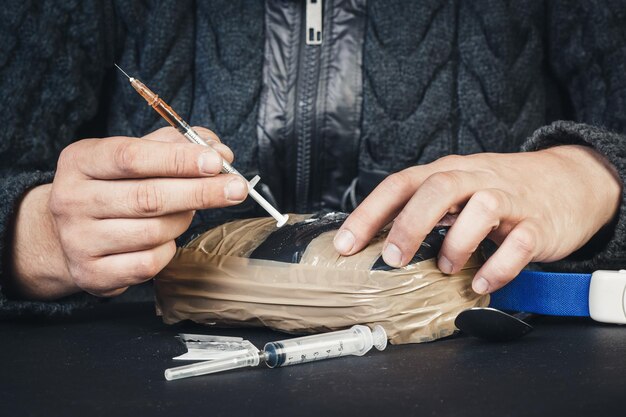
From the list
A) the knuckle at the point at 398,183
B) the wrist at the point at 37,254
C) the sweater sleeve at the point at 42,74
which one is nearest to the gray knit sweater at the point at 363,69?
the sweater sleeve at the point at 42,74

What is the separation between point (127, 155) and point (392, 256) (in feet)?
0.86

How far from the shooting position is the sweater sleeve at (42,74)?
1.09m

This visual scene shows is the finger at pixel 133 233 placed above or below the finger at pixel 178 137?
below

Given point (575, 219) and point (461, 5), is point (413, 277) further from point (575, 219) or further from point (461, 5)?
point (461, 5)

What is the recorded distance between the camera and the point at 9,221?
856 mm

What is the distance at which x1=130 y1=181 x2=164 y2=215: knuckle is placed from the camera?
0.68 m

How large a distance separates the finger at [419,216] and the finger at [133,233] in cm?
21

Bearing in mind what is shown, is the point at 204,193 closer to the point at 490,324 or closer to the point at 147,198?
the point at 147,198

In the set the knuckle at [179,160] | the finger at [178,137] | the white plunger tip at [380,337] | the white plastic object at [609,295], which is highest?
the finger at [178,137]

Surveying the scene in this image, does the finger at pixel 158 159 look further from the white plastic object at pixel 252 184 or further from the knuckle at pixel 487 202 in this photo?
the knuckle at pixel 487 202

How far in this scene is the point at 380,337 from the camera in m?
0.67

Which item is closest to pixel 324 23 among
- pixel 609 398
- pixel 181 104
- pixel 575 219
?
pixel 181 104

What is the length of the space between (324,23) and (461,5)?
0.77ft

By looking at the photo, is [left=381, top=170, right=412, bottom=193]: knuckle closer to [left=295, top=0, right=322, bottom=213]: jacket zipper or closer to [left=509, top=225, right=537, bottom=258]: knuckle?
[left=509, top=225, right=537, bottom=258]: knuckle
